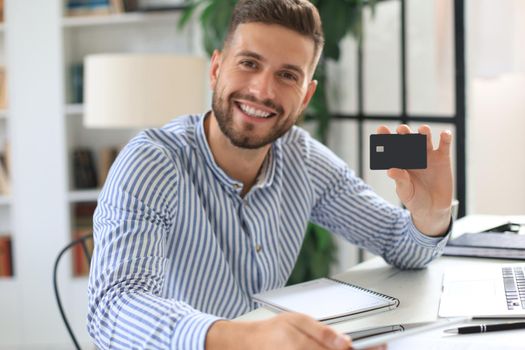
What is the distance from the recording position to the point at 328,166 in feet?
5.67

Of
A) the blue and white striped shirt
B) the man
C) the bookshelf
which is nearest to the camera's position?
the blue and white striped shirt

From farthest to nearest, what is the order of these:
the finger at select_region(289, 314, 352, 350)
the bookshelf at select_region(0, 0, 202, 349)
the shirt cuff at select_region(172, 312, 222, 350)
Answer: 1. the bookshelf at select_region(0, 0, 202, 349)
2. the shirt cuff at select_region(172, 312, 222, 350)
3. the finger at select_region(289, 314, 352, 350)

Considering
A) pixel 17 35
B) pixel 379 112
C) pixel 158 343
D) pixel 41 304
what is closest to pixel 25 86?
pixel 17 35

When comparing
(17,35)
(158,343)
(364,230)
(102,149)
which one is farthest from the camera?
(102,149)

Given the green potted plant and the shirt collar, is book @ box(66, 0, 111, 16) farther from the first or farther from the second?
the shirt collar

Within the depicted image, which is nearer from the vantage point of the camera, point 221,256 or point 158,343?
point 158,343

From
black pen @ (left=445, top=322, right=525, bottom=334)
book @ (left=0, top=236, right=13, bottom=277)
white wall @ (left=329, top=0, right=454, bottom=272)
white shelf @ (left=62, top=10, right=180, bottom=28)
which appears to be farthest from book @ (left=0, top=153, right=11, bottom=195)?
black pen @ (left=445, top=322, right=525, bottom=334)

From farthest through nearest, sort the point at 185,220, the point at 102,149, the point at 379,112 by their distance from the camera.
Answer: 1. the point at 102,149
2. the point at 379,112
3. the point at 185,220

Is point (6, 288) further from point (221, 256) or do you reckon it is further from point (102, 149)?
point (221, 256)

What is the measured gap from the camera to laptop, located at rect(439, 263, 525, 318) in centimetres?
114

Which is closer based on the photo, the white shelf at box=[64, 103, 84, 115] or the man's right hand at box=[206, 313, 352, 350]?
the man's right hand at box=[206, 313, 352, 350]

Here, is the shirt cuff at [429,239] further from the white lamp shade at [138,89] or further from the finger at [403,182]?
the white lamp shade at [138,89]

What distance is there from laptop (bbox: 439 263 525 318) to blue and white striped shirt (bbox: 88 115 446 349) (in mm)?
134

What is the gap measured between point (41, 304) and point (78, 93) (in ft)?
3.49
